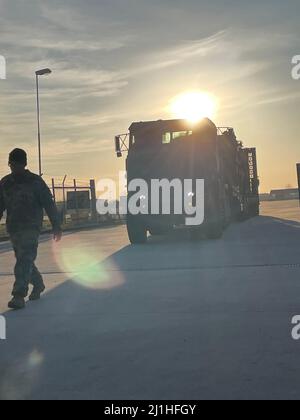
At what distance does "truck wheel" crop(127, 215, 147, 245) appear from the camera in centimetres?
1662

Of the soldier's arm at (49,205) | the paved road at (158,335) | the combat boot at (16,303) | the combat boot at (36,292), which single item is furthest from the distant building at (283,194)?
the combat boot at (16,303)

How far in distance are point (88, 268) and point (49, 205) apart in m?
3.74

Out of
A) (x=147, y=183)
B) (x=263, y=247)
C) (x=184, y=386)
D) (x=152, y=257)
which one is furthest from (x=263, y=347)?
(x=147, y=183)

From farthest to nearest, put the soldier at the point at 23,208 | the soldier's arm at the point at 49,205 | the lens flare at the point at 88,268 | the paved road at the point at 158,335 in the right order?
the lens flare at the point at 88,268 → the soldier's arm at the point at 49,205 → the soldier at the point at 23,208 → the paved road at the point at 158,335

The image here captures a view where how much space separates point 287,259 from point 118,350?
660cm

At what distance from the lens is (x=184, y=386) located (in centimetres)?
417

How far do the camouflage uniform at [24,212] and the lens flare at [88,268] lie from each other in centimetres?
169

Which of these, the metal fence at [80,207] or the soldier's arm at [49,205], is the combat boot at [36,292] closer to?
the soldier's arm at [49,205]

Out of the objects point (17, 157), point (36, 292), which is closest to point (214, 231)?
point (36, 292)

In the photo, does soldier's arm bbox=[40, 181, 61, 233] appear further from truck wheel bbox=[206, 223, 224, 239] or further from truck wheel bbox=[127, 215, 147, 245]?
truck wheel bbox=[206, 223, 224, 239]

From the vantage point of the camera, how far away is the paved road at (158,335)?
13.9 ft

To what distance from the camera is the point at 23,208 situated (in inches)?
291

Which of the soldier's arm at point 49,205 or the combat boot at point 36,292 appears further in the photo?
the combat boot at point 36,292

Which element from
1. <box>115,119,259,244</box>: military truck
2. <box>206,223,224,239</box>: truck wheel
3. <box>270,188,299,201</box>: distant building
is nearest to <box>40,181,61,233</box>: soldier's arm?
<box>115,119,259,244</box>: military truck
